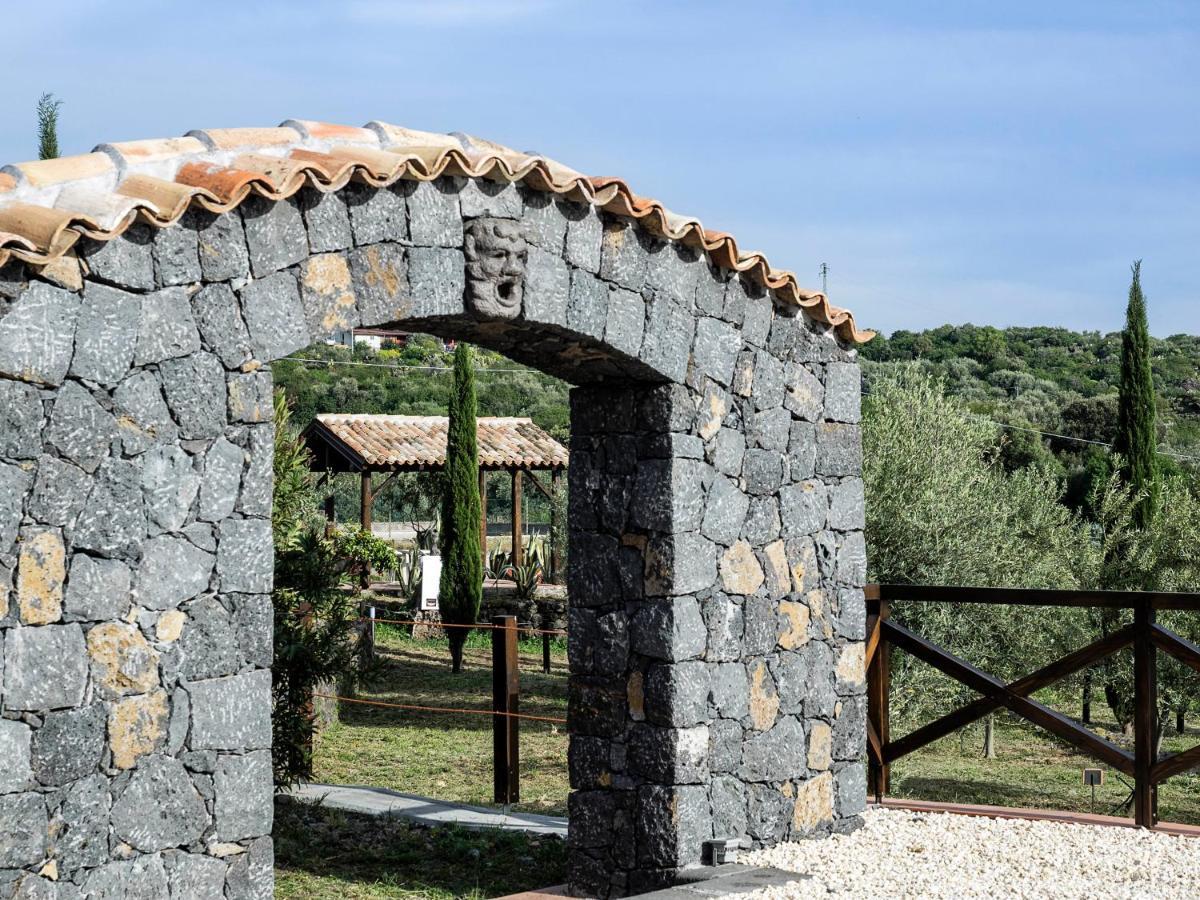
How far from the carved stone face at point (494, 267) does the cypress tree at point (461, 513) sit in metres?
11.0

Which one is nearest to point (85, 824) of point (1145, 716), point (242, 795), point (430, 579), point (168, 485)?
point (242, 795)

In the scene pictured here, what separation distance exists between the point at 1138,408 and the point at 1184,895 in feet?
44.8

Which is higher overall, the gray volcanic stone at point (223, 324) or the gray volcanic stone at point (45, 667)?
the gray volcanic stone at point (223, 324)

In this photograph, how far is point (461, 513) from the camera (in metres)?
16.6

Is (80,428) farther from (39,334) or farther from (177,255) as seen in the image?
(177,255)

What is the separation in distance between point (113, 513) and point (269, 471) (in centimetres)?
55

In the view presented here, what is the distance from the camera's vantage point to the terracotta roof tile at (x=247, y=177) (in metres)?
4.00

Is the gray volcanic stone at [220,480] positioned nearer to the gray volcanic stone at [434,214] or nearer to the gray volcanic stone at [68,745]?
the gray volcanic stone at [68,745]

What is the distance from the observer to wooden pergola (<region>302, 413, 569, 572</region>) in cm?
1841

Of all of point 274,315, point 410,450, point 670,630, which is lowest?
point 670,630

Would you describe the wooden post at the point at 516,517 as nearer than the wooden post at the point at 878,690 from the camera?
No

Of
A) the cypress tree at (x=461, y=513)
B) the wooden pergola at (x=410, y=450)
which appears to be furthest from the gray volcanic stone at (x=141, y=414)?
the wooden pergola at (x=410, y=450)

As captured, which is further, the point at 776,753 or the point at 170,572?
the point at 776,753

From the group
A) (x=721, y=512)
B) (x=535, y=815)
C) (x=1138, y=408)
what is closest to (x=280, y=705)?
(x=535, y=815)
